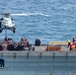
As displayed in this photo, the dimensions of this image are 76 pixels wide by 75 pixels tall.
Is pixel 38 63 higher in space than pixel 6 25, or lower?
lower

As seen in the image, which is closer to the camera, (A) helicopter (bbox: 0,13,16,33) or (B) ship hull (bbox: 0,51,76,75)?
(B) ship hull (bbox: 0,51,76,75)

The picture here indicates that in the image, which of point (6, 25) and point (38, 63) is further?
point (6, 25)

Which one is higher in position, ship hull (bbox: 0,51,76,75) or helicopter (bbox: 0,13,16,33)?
helicopter (bbox: 0,13,16,33)

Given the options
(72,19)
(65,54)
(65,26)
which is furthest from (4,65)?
(72,19)

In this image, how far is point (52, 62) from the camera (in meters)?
92.9

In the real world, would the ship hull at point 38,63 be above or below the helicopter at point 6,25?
below

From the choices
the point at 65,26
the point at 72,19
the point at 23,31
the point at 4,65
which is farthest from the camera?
the point at 72,19

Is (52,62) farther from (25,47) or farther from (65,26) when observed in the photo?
(65,26)

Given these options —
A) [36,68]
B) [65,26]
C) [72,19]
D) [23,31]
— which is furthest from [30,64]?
[72,19]

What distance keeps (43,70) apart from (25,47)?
13.2ft

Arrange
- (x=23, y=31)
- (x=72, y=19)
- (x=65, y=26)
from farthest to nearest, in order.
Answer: (x=72, y=19)
(x=65, y=26)
(x=23, y=31)

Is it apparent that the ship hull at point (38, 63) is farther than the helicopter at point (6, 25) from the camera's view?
No

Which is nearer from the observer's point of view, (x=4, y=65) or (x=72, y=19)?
(x=4, y=65)

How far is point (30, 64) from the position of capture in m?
92.8
